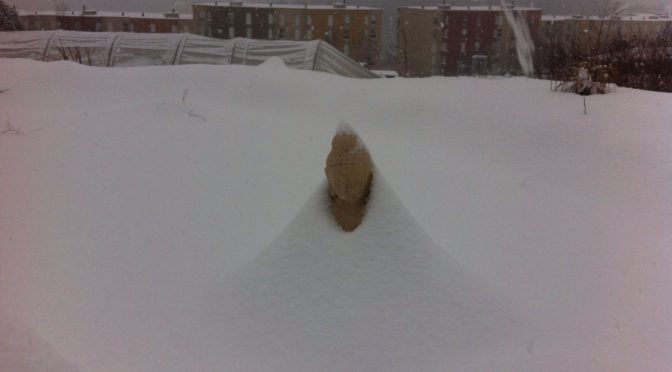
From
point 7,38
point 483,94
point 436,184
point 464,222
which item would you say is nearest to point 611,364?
point 464,222

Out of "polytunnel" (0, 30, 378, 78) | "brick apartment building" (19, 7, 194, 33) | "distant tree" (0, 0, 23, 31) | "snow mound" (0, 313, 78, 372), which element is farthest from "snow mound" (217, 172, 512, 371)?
"brick apartment building" (19, 7, 194, 33)

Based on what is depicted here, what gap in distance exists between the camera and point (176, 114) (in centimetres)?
718

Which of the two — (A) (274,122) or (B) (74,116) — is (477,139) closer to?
(A) (274,122)

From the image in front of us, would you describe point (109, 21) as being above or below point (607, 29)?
above

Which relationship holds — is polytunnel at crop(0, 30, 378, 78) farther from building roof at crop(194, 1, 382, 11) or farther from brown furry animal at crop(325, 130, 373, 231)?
building roof at crop(194, 1, 382, 11)

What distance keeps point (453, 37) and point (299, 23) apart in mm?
9601

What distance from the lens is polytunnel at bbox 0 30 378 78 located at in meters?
13.2

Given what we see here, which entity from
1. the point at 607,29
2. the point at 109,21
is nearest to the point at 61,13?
the point at 109,21

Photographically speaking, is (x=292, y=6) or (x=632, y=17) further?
(x=292, y=6)

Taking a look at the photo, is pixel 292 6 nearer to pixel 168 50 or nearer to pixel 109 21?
pixel 109 21

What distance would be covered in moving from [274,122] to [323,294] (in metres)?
4.78

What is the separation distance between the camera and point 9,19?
1495cm

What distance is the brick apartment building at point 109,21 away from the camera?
20561 mm

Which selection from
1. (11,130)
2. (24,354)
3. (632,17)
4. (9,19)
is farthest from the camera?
(632,17)
